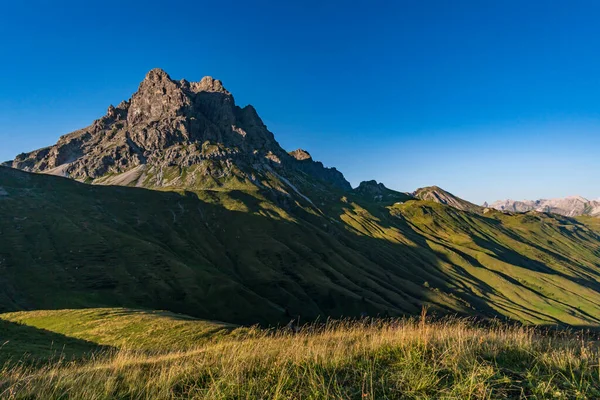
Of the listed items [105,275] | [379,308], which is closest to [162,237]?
[105,275]

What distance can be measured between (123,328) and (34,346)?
1411 centimetres

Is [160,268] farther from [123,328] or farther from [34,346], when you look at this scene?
[34,346]

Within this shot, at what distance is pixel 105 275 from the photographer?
113 meters

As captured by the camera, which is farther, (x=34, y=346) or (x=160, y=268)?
(x=160, y=268)

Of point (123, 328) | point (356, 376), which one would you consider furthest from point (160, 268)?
point (356, 376)

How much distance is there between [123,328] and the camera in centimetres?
3669

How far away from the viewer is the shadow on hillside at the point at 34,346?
19172 millimetres

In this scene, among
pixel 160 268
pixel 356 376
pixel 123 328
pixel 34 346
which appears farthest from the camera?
pixel 160 268

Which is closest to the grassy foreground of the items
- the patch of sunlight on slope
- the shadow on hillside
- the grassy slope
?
the shadow on hillside

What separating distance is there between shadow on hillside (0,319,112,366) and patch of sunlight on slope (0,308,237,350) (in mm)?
3510

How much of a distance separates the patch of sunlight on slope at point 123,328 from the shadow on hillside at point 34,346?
3.51 metres

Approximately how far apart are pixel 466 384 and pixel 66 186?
760 feet

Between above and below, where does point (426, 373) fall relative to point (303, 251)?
above

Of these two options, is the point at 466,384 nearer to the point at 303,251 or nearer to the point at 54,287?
the point at 54,287
